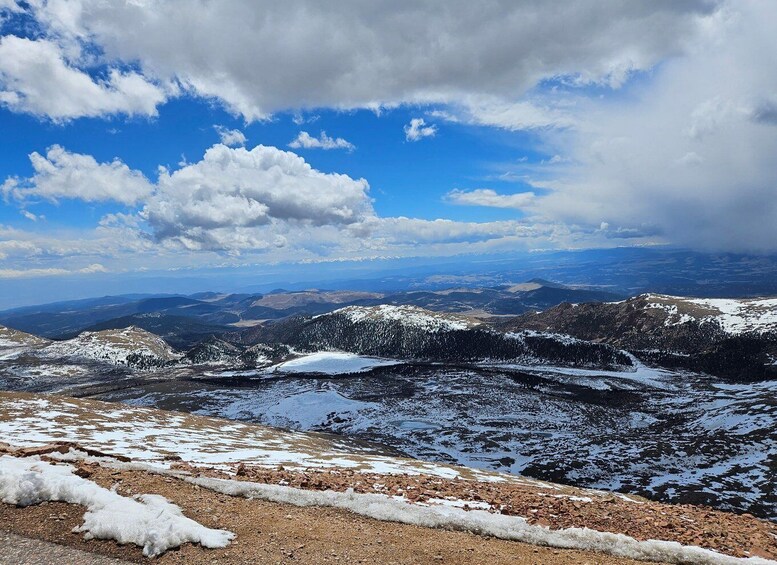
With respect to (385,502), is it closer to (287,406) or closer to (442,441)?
(442,441)

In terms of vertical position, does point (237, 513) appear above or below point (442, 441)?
above

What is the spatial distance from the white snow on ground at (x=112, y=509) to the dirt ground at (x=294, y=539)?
217mm

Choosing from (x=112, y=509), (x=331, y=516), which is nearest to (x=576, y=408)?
(x=331, y=516)

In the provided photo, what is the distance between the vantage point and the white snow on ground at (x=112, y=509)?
1035cm

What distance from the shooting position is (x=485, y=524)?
13.4 meters

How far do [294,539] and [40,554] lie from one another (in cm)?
600

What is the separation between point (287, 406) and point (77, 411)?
65737 millimetres

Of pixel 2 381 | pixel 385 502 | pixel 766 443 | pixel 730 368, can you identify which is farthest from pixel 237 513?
pixel 2 381

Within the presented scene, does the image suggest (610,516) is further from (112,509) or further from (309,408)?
(309,408)

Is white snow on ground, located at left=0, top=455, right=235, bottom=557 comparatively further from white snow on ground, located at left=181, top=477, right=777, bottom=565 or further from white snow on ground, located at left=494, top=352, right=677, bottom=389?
white snow on ground, located at left=494, top=352, right=677, bottom=389

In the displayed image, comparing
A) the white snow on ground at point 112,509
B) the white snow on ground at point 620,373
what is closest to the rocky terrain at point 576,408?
the white snow on ground at point 620,373

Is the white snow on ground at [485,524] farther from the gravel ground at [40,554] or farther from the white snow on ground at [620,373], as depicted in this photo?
the white snow on ground at [620,373]

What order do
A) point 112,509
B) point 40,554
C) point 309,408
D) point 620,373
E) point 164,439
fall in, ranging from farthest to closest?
point 620,373
point 309,408
point 164,439
point 112,509
point 40,554

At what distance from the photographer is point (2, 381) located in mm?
193125
